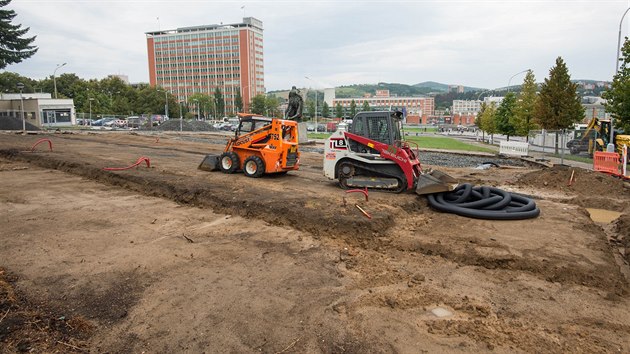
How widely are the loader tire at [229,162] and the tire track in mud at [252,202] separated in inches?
60.4

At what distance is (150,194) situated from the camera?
11.6 metres

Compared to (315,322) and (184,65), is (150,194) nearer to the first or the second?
(315,322)

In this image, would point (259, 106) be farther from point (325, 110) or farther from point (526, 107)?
point (526, 107)

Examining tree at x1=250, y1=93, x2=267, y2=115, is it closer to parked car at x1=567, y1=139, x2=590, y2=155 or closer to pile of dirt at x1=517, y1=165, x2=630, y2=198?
parked car at x1=567, y1=139, x2=590, y2=155

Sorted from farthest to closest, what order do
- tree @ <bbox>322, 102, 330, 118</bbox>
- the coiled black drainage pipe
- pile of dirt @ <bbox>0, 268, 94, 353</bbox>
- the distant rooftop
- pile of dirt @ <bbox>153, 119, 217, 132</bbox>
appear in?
the distant rooftop
tree @ <bbox>322, 102, 330, 118</bbox>
pile of dirt @ <bbox>153, 119, 217, 132</bbox>
the coiled black drainage pipe
pile of dirt @ <bbox>0, 268, 94, 353</bbox>

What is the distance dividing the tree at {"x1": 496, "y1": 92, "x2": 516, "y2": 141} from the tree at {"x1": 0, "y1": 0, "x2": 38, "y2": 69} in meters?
51.4

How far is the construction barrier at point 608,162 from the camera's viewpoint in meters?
17.2

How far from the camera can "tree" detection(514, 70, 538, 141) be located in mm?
34531

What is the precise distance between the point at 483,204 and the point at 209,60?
155 metres

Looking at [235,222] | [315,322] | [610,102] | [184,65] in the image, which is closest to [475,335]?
[315,322]

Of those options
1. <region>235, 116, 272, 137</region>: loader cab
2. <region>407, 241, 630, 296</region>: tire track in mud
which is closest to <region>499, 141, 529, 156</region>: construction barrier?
<region>235, 116, 272, 137</region>: loader cab

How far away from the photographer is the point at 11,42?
149 ft

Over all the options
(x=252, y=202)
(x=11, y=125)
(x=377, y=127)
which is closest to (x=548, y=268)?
(x=252, y=202)

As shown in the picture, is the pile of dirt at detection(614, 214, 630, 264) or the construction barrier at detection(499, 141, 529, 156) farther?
the construction barrier at detection(499, 141, 529, 156)
